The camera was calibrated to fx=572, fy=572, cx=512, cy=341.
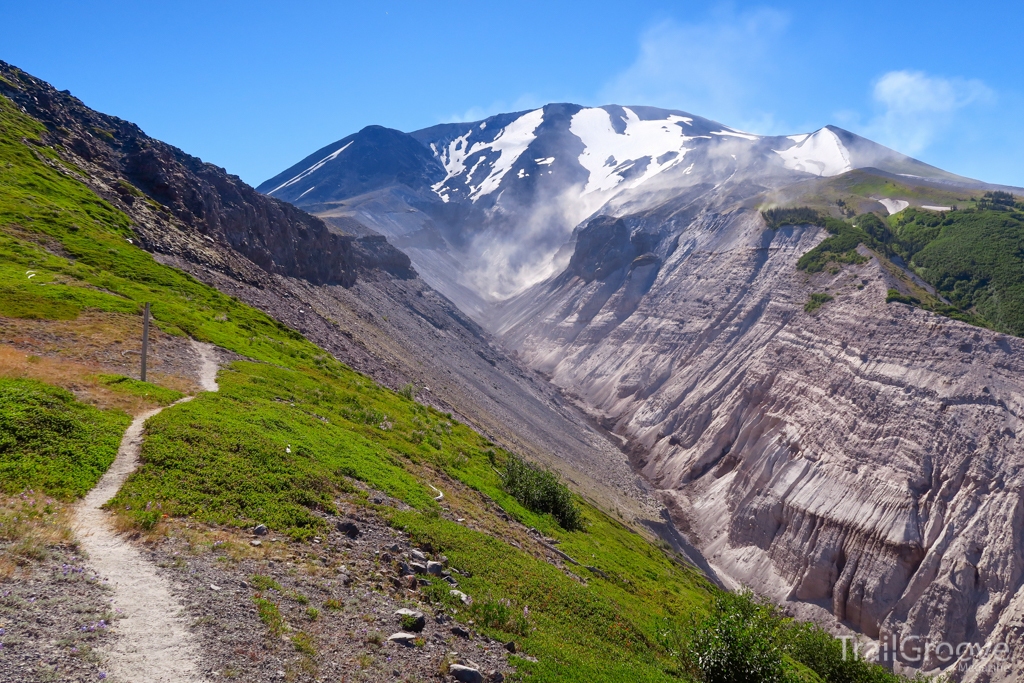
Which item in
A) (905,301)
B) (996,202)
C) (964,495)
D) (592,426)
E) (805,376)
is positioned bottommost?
(592,426)

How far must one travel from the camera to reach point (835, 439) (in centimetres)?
5109

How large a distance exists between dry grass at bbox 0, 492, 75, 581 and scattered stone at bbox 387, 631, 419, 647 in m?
6.49

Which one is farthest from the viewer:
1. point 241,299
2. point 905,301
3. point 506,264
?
point 506,264

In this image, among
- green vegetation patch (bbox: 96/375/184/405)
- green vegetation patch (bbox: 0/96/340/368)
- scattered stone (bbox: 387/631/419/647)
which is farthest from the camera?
green vegetation patch (bbox: 0/96/340/368)

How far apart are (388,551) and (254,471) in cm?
466

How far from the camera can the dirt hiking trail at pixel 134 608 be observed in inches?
336

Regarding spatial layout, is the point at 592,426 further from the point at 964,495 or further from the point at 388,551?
the point at 388,551

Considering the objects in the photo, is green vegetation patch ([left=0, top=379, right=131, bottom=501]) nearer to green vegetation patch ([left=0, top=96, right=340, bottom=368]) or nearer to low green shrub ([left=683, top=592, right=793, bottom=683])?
green vegetation patch ([left=0, top=96, right=340, bottom=368])

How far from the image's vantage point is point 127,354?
24406mm

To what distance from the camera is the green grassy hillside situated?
1398 centimetres

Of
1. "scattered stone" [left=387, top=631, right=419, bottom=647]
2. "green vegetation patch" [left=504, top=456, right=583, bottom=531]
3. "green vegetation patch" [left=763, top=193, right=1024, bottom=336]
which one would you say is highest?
"green vegetation patch" [left=763, top=193, right=1024, bottom=336]

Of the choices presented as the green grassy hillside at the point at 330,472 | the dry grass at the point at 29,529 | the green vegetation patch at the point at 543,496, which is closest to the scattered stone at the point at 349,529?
the green grassy hillside at the point at 330,472

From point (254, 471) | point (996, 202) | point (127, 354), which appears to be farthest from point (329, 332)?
point (996, 202)

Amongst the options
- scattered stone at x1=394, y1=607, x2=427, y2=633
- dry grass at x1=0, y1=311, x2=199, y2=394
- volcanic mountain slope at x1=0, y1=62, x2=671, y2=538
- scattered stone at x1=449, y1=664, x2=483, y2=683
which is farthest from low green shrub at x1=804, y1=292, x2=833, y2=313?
scattered stone at x1=449, y1=664, x2=483, y2=683
